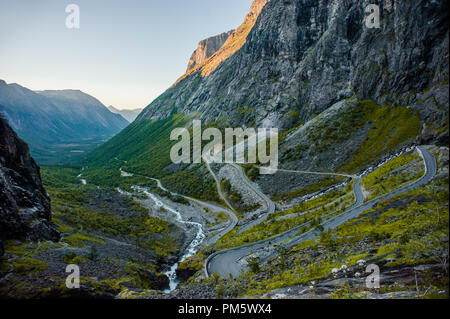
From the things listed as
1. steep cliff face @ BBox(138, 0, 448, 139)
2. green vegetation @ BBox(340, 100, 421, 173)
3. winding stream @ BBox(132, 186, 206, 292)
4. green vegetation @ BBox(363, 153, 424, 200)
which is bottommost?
winding stream @ BBox(132, 186, 206, 292)

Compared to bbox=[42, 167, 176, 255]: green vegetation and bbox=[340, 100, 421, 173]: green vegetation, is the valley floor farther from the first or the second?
bbox=[340, 100, 421, 173]: green vegetation

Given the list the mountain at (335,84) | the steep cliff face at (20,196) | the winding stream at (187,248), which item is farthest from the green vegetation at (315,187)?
the steep cliff face at (20,196)

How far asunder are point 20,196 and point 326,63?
9688 centimetres

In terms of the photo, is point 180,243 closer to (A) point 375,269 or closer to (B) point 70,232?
(B) point 70,232

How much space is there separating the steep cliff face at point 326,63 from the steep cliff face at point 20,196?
170 ft

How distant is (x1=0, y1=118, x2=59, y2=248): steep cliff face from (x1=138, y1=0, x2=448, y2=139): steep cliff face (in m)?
51.9

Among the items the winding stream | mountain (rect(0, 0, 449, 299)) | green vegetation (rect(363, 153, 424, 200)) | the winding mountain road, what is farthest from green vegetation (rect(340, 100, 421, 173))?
the winding stream

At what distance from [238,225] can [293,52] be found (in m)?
88.1

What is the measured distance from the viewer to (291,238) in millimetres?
37875

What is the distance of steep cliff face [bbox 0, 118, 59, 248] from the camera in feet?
108

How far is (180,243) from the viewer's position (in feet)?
192

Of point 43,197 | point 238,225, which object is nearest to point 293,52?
point 238,225

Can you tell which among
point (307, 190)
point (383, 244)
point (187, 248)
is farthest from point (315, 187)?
point (383, 244)

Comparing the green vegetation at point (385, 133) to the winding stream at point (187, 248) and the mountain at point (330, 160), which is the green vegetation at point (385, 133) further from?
the winding stream at point (187, 248)
